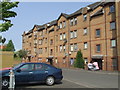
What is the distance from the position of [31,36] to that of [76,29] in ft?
90.6

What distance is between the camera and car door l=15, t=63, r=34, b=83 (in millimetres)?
11023

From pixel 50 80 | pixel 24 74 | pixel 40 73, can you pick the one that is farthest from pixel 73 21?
pixel 24 74

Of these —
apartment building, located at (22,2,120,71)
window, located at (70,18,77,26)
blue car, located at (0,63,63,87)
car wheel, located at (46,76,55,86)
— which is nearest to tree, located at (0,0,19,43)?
blue car, located at (0,63,63,87)

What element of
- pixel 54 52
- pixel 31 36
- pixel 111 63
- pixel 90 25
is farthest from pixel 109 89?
pixel 31 36

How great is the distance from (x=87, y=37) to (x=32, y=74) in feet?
73.9

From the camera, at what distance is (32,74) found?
1138 cm

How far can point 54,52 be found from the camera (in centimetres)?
A: 4425

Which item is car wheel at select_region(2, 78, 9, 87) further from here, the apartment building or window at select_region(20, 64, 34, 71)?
the apartment building

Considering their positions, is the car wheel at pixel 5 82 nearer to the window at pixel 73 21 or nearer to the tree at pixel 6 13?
the tree at pixel 6 13

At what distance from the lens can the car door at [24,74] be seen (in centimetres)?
1102

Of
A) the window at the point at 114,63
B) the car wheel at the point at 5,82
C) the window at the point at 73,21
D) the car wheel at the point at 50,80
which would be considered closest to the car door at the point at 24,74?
the car wheel at the point at 5,82

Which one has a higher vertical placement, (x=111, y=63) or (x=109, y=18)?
(x=109, y=18)

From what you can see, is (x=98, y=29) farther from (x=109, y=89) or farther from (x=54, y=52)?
(x=109, y=89)

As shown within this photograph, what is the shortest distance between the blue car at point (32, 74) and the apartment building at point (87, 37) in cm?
1598
